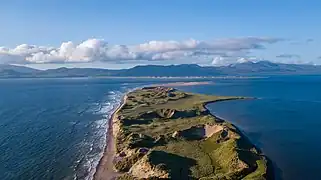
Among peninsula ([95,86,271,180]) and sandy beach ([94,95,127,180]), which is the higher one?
peninsula ([95,86,271,180])

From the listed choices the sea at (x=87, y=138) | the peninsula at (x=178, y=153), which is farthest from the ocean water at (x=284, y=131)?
the peninsula at (x=178, y=153)

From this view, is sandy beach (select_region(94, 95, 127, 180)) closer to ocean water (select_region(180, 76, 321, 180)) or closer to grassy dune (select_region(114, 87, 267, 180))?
grassy dune (select_region(114, 87, 267, 180))

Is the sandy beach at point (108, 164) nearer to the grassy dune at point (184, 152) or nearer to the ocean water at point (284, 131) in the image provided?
the grassy dune at point (184, 152)

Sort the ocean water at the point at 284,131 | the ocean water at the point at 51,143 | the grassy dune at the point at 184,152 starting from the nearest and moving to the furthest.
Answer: the grassy dune at the point at 184,152, the ocean water at the point at 51,143, the ocean water at the point at 284,131

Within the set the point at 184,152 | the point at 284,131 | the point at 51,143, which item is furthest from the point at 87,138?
the point at 284,131

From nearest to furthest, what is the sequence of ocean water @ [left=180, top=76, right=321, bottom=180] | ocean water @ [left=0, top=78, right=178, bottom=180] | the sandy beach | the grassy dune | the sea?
1. the grassy dune
2. the sandy beach
3. ocean water @ [left=0, top=78, right=178, bottom=180]
4. the sea
5. ocean water @ [left=180, top=76, right=321, bottom=180]

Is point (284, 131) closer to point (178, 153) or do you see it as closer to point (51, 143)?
point (178, 153)

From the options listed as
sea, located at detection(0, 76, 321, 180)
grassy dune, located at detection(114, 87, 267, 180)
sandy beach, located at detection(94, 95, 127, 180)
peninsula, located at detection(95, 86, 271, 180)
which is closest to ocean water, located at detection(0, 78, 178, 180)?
sea, located at detection(0, 76, 321, 180)

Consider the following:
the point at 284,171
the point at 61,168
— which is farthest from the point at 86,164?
the point at 284,171
